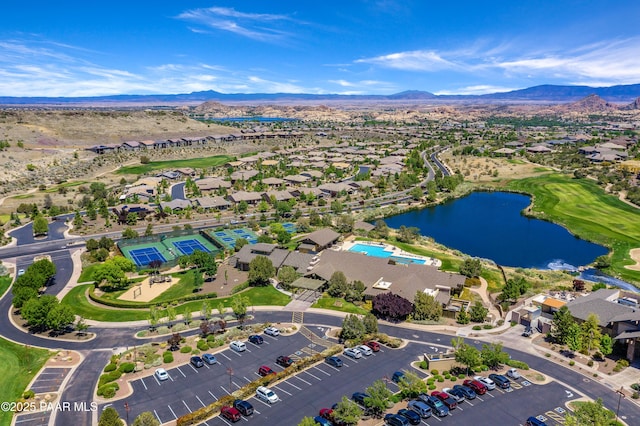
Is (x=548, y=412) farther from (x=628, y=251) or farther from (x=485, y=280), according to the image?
(x=628, y=251)

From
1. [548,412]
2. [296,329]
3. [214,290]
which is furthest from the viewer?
[214,290]

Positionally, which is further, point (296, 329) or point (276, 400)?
point (296, 329)

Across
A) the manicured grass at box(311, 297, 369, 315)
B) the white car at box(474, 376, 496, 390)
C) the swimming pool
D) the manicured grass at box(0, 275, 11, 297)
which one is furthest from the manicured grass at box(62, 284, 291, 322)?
the white car at box(474, 376, 496, 390)

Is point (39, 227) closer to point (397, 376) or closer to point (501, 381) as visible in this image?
point (397, 376)

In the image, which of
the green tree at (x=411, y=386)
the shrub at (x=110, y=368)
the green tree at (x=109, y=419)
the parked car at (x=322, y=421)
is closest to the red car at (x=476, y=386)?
the green tree at (x=411, y=386)

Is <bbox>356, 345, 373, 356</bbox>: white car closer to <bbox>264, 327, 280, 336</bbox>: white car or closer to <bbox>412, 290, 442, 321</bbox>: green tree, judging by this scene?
<bbox>264, 327, 280, 336</bbox>: white car

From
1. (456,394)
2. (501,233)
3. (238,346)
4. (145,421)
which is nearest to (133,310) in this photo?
(238,346)

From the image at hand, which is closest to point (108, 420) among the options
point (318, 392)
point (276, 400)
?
point (276, 400)
